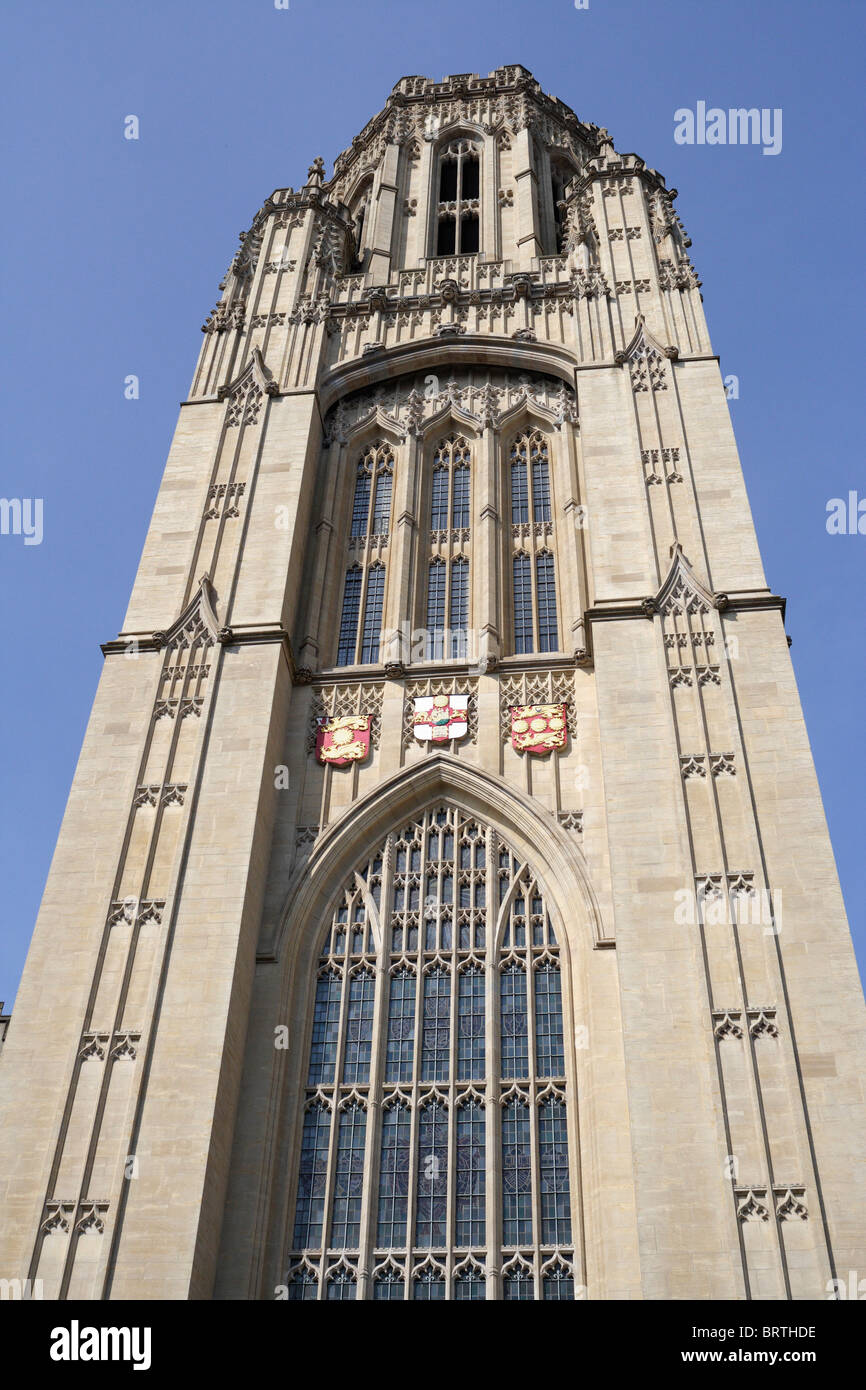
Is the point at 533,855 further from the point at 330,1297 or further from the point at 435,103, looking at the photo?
the point at 435,103

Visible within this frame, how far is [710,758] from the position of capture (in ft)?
69.2

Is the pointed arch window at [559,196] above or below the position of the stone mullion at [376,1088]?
above

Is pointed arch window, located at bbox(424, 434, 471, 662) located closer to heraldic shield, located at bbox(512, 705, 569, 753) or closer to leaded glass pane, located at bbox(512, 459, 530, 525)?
leaded glass pane, located at bbox(512, 459, 530, 525)

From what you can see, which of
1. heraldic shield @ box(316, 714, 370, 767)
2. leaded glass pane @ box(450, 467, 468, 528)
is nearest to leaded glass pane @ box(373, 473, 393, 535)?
leaded glass pane @ box(450, 467, 468, 528)

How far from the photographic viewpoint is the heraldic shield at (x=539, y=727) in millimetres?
23453

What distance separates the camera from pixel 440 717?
79.8ft

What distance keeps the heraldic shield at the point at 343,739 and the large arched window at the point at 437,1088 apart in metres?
1.78

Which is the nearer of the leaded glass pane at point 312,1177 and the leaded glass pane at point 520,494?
the leaded glass pane at point 312,1177

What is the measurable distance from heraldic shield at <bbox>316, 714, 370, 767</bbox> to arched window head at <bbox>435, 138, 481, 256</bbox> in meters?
18.5

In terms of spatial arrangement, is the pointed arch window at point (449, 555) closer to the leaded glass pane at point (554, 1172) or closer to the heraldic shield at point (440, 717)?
the heraldic shield at point (440, 717)

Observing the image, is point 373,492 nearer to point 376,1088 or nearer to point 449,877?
point 449,877

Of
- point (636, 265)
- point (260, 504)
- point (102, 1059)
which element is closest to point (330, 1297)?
point (102, 1059)

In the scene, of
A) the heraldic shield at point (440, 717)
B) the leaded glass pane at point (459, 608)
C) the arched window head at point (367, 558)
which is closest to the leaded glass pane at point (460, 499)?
the leaded glass pane at point (459, 608)

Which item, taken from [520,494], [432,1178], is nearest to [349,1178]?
[432,1178]
